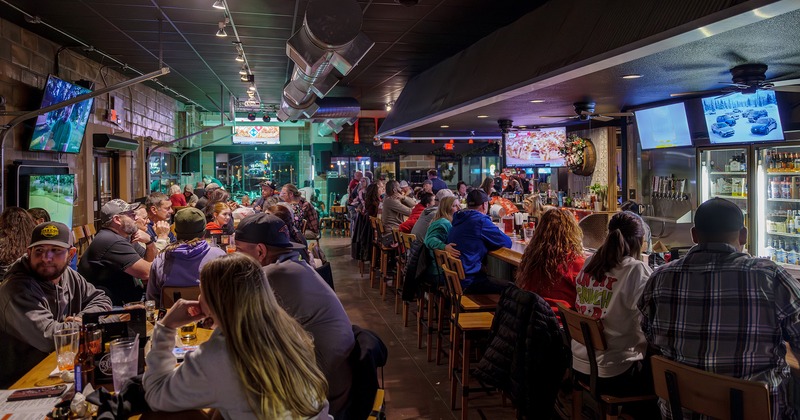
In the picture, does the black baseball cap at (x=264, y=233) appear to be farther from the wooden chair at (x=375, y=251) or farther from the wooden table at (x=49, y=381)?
the wooden chair at (x=375, y=251)

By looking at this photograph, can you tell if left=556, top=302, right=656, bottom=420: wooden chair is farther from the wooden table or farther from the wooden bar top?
the wooden bar top

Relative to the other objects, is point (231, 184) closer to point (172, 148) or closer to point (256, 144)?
point (256, 144)

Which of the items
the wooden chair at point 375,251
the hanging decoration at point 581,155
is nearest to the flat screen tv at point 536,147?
the hanging decoration at point 581,155

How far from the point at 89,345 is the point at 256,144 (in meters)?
19.4

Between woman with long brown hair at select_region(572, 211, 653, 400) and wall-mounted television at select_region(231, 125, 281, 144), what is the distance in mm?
18803

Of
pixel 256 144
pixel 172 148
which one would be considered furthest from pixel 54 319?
pixel 256 144

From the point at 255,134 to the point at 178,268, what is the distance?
1757 centimetres

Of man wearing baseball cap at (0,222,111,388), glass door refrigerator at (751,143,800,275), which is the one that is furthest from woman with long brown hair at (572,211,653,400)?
glass door refrigerator at (751,143,800,275)

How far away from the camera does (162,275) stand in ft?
13.3

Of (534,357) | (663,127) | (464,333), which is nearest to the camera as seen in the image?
(534,357)

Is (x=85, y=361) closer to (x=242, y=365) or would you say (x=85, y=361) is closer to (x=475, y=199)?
(x=242, y=365)

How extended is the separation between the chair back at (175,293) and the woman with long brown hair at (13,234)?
59.8 inches

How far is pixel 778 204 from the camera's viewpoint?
633 centimetres

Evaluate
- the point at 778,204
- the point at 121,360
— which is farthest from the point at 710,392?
the point at 778,204
